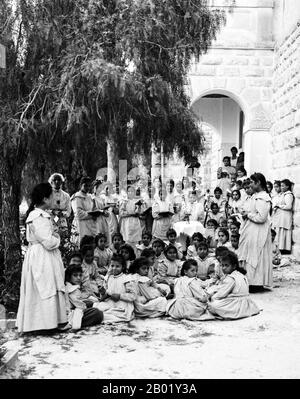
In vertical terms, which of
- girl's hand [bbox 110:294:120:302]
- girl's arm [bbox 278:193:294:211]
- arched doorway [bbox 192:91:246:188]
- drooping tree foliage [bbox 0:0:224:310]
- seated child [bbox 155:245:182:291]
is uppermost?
arched doorway [bbox 192:91:246:188]

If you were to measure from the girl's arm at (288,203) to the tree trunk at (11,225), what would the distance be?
5238 millimetres

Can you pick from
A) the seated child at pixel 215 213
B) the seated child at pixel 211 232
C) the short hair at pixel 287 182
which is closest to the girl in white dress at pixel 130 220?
the seated child at pixel 211 232

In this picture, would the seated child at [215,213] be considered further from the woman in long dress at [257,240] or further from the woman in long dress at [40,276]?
the woman in long dress at [40,276]

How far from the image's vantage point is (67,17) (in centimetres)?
533

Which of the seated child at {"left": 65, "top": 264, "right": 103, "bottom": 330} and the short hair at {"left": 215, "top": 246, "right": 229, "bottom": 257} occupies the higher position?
the short hair at {"left": 215, "top": 246, "right": 229, "bottom": 257}

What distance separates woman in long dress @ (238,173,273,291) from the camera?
6.74 metres

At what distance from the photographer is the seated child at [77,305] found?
509cm

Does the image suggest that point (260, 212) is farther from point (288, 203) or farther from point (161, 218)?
point (288, 203)

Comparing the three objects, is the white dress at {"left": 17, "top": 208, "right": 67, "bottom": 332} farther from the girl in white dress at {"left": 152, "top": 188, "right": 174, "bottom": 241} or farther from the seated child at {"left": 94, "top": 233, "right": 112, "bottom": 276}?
the girl in white dress at {"left": 152, "top": 188, "right": 174, "bottom": 241}

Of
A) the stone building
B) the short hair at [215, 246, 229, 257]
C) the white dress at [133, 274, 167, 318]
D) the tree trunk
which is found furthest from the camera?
the stone building

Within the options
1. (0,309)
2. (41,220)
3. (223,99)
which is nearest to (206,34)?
(41,220)

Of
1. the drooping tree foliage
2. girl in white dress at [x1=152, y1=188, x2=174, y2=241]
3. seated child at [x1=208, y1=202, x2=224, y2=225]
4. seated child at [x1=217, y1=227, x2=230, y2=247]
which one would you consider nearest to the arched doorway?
seated child at [x1=208, y1=202, x2=224, y2=225]

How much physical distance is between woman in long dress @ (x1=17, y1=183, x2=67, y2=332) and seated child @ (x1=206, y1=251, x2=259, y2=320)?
180 centimetres
